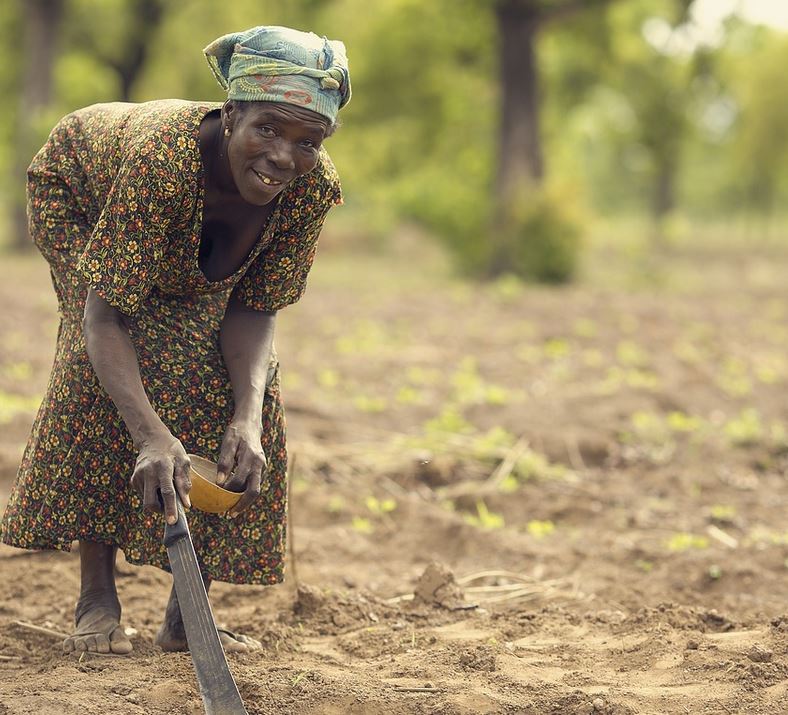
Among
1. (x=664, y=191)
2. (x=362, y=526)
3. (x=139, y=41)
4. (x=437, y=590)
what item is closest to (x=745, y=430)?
(x=362, y=526)

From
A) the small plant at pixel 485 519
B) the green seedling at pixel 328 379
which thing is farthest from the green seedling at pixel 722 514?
the green seedling at pixel 328 379

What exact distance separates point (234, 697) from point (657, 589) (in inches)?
71.5

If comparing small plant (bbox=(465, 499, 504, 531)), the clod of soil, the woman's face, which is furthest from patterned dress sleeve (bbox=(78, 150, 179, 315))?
small plant (bbox=(465, 499, 504, 531))

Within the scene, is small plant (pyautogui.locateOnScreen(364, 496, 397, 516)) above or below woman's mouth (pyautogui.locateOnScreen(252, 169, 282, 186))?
below

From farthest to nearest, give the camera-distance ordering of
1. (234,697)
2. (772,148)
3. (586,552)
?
(772,148) → (586,552) → (234,697)

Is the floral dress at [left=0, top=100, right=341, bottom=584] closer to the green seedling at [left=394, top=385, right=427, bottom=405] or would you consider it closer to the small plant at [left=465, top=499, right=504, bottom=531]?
the small plant at [left=465, top=499, right=504, bottom=531]

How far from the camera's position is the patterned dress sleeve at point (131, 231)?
272 centimetres

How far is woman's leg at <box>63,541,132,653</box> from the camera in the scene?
10.1 feet

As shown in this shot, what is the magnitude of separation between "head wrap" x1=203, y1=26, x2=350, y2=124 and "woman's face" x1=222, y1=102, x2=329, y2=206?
27 millimetres

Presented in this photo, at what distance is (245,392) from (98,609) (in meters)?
0.74

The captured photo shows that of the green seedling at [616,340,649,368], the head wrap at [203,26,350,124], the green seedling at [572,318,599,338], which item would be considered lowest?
the green seedling at [616,340,649,368]

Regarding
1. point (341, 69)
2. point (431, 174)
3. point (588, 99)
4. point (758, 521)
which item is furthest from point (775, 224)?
point (341, 69)

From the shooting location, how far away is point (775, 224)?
36188mm

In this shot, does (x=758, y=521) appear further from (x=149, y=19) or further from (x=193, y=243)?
(x=149, y=19)
